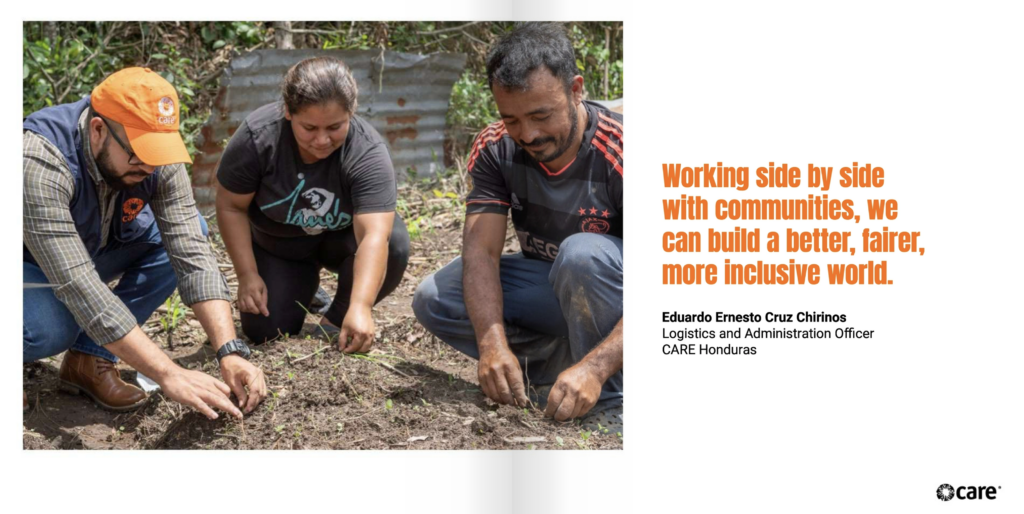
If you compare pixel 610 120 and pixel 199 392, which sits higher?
pixel 610 120

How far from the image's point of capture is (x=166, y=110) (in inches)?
105

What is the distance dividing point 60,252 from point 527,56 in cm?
151

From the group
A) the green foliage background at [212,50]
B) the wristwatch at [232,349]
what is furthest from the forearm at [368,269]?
the green foliage background at [212,50]

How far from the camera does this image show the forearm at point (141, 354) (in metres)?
2.65

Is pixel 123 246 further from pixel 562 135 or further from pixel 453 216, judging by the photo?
pixel 453 216

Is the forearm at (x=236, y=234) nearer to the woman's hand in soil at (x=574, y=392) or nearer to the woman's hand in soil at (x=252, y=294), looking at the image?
the woman's hand in soil at (x=252, y=294)

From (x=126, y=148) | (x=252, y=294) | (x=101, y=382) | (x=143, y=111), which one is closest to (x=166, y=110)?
(x=143, y=111)

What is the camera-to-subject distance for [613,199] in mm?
3041

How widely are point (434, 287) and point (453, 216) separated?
1.70 m

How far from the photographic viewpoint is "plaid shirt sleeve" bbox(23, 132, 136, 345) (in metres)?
2.61

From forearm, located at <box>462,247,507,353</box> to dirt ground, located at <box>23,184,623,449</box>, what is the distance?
0.21m

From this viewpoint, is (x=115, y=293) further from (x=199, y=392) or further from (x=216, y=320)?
(x=199, y=392)

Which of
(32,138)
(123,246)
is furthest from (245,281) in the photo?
(32,138)

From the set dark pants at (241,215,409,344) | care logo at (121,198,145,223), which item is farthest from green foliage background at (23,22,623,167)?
care logo at (121,198,145,223)
